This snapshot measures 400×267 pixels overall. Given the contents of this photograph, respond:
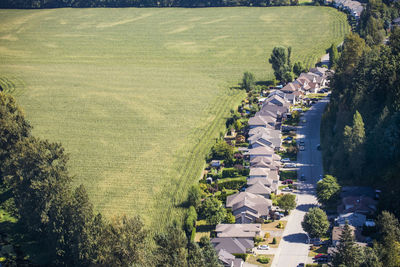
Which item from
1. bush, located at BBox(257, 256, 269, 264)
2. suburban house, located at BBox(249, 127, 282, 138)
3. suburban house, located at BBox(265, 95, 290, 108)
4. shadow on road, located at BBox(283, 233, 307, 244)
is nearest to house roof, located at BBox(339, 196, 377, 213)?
shadow on road, located at BBox(283, 233, 307, 244)

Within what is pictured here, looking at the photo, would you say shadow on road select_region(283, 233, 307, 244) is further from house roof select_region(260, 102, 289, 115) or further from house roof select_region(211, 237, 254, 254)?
house roof select_region(260, 102, 289, 115)

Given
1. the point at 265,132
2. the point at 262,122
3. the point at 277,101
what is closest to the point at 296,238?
the point at 265,132

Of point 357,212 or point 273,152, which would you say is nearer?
point 357,212

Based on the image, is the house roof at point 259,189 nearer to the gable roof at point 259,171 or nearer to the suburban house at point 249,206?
the suburban house at point 249,206

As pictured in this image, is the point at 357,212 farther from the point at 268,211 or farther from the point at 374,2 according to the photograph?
the point at 374,2

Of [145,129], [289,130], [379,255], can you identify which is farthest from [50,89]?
[379,255]
